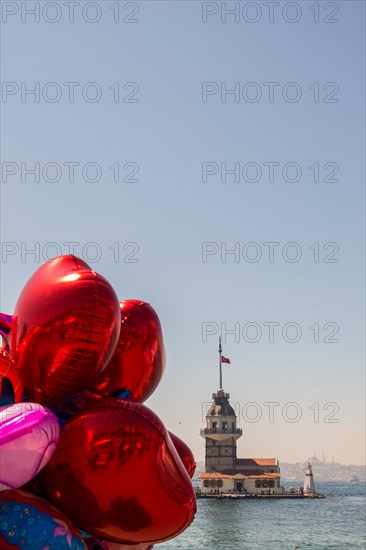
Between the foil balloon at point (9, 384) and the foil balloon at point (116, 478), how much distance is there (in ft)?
1.23

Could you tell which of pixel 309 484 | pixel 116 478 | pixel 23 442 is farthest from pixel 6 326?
pixel 309 484

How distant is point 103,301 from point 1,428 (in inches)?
40.3

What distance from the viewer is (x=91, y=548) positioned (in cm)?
483

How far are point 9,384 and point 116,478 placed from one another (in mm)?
882

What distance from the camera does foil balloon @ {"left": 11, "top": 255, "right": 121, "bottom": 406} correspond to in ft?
15.8

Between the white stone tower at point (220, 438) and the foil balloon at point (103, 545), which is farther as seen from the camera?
the white stone tower at point (220, 438)

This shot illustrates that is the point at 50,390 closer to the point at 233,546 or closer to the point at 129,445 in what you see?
the point at 129,445

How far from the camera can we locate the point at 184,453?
6117mm

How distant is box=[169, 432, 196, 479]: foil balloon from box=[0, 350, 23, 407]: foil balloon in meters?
1.63

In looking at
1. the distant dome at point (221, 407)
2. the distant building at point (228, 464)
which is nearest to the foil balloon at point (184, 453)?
the distant building at point (228, 464)

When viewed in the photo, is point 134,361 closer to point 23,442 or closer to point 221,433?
point 23,442

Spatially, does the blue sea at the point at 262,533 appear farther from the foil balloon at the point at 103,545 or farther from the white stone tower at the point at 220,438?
the foil balloon at the point at 103,545

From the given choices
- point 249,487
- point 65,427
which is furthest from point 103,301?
point 249,487

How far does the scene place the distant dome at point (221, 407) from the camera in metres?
78.9
